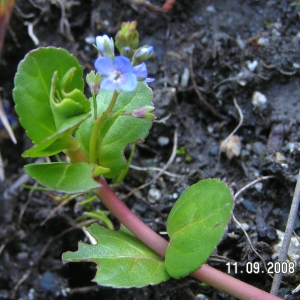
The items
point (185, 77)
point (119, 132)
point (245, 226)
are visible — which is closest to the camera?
point (119, 132)

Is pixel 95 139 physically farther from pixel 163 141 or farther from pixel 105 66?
pixel 163 141

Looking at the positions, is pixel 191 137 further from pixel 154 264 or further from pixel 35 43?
pixel 35 43

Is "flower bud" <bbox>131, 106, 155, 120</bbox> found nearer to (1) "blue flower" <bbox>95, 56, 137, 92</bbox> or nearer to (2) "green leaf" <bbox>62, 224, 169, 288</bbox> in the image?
(1) "blue flower" <bbox>95, 56, 137, 92</bbox>

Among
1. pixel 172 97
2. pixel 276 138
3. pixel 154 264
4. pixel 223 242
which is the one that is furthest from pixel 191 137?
pixel 154 264

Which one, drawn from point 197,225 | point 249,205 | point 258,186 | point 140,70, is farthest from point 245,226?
point 140,70

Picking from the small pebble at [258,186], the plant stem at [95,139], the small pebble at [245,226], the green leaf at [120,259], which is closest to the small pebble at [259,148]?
the small pebble at [258,186]

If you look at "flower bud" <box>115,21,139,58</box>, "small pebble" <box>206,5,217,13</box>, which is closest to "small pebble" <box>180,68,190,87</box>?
"small pebble" <box>206,5,217,13</box>

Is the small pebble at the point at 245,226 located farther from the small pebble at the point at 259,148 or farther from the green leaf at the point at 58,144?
the green leaf at the point at 58,144
